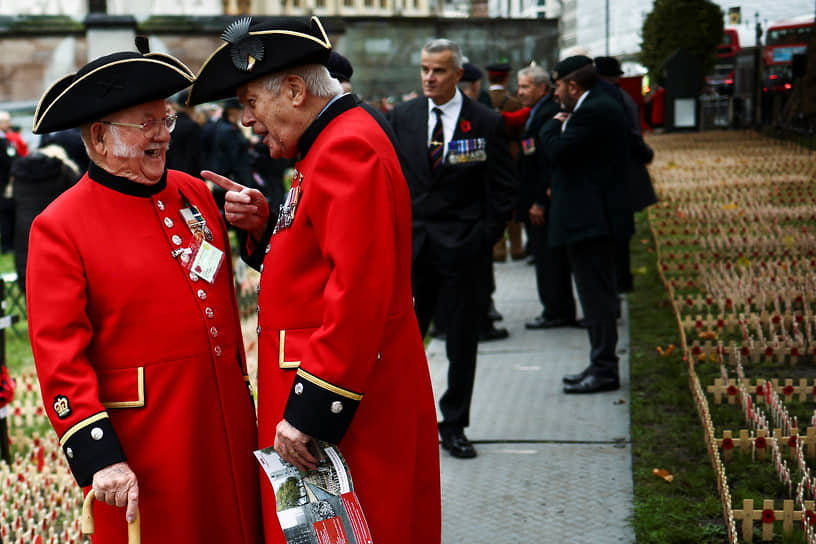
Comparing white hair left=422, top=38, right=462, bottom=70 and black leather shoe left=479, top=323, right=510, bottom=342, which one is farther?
black leather shoe left=479, top=323, right=510, bottom=342

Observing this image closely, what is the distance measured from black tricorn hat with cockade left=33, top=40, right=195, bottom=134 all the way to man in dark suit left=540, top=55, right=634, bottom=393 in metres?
3.82

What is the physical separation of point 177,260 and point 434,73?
2.76m

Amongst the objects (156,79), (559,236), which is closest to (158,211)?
(156,79)

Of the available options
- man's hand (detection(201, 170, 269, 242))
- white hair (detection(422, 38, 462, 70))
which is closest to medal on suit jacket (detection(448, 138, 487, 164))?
white hair (detection(422, 38, 462, 70))

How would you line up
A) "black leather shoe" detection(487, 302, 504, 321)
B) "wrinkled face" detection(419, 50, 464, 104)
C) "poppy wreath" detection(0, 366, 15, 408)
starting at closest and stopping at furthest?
"wrinkled face" detection(419, 50, 464, 104) < "poppy wreath" detection(0, 366, 15, 408) < "black leather shoe" detection(487, 302, 504, 321)

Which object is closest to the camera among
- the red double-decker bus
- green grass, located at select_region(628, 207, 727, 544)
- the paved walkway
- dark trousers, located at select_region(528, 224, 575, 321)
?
green grass, located at select_region(628, 207, 727, 544)

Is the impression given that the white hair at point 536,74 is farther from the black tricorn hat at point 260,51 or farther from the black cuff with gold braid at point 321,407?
the black cuff with gold braid at point 321,407

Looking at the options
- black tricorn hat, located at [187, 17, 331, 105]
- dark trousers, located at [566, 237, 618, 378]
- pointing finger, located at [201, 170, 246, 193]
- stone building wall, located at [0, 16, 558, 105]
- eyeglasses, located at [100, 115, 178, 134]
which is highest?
stone building wall, located at [0, 16, 558, 105]

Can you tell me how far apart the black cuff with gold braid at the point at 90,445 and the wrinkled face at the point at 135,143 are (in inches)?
29.2

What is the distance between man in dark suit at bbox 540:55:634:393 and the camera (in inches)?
A: 249

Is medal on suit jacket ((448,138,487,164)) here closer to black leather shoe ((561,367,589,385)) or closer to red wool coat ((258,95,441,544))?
black leather shoe ((561,367,589,385))

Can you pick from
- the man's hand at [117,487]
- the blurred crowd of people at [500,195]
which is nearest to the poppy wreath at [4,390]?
the blurred crowd of people at [500,195]

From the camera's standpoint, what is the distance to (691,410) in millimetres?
6129

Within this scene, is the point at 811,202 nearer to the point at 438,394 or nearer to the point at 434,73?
the point at 438,394
